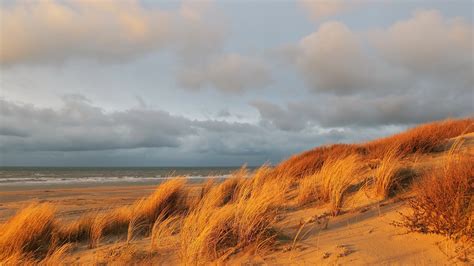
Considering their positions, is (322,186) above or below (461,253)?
above

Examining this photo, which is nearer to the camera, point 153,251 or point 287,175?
point 153,251

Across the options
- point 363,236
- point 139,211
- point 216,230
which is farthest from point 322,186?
point 139,211

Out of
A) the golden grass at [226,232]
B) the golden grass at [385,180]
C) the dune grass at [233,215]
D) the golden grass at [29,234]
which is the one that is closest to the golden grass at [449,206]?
the dune grass at [233,215]

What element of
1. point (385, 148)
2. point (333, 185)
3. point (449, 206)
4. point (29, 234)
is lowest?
point (29, 234)

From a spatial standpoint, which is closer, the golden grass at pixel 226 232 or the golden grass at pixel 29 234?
the golden grass at pixel 226 232

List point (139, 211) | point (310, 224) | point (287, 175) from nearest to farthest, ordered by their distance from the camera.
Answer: point (310, 224)
point (139, 211)
point (287, 175)

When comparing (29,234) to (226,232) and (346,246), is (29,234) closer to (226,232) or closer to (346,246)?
(226,232)

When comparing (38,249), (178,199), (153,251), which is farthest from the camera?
(178,199)

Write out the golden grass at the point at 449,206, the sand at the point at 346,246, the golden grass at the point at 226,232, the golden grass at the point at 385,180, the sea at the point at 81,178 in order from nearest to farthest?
the golden grass at the point at 449,206 < the sand at the point at 346,246 < the golden grass at the point at 226,232 < the golden grass at the point at 385,180 < the sea at the point at 81,178

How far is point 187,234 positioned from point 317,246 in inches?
70.1

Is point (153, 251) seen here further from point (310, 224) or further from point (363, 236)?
point (363, 236)

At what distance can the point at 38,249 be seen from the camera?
6340 mm

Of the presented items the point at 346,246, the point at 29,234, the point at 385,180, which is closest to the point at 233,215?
the point at 346,246

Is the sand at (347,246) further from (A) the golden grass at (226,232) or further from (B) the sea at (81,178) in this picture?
(B) the sea at (81,178)
